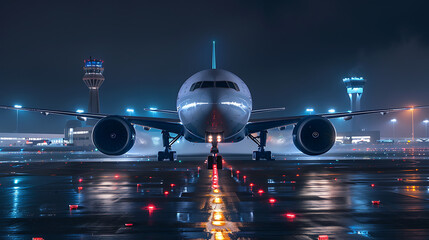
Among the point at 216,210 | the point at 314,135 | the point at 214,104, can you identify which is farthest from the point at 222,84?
the point at 216,210

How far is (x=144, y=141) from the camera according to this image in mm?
55656

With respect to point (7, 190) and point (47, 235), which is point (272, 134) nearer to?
point (7, 190)

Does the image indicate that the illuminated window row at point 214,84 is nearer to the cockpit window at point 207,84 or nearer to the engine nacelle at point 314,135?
the cockpit window at point 207,84

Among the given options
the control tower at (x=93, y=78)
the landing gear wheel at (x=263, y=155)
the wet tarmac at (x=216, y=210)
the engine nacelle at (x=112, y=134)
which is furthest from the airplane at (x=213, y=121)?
the control tower at (x=93, y=78)

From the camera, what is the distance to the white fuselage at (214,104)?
2075cm

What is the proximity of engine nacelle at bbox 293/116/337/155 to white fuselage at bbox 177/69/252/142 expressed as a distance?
148 inches

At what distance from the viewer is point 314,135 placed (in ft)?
83.6

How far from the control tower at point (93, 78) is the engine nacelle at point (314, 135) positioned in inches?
5470

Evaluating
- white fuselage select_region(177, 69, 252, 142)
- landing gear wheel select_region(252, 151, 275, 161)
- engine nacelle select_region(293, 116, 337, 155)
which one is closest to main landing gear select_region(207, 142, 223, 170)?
white fuselage select_region(177, 69, 252, 142)

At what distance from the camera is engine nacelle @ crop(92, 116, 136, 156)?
25234 millimetres

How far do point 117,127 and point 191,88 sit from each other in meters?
5.53

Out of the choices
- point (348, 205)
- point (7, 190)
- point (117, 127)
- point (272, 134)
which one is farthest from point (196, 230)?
point (272, 134)

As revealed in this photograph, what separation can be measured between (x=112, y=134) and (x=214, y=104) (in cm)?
749

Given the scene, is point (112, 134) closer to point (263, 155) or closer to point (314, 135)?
point (263, 155)
